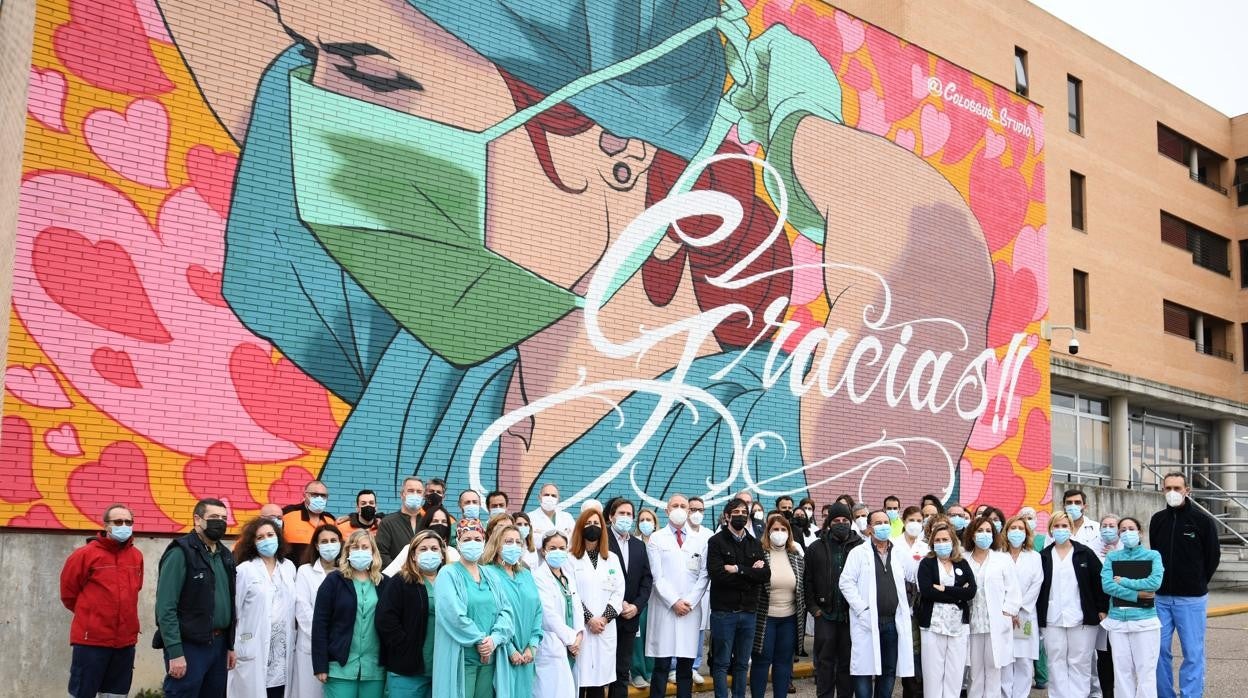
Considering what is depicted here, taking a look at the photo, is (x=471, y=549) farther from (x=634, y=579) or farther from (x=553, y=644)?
(x=634, y=579)

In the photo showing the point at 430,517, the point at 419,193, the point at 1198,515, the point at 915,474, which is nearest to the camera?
the point at 430,517

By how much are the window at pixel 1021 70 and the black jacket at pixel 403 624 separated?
93.2 feet

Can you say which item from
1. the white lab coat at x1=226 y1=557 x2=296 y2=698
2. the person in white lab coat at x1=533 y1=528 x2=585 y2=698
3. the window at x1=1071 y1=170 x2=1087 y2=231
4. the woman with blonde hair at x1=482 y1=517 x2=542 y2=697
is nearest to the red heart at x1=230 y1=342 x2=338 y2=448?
the white lab coat at x1=226 y1=557 x2=296 y2=698

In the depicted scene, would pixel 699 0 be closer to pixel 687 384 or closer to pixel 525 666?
pixel 687 384

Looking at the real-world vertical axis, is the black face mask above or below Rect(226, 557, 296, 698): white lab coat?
above

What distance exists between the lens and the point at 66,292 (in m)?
12.0

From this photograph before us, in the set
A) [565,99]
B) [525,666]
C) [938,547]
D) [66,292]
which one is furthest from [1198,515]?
[66,292]

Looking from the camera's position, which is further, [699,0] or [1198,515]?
[699,0]

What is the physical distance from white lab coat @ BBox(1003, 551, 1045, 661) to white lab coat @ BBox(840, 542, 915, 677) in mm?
1462

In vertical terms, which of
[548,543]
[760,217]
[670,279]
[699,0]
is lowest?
[548,543]

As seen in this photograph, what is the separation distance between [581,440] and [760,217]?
4.86m

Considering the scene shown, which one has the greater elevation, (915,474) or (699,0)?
(699,0)

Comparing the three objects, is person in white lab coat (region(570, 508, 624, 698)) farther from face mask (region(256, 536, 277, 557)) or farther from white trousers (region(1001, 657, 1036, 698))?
white trousers (region(1001, 657, 1036, 698))

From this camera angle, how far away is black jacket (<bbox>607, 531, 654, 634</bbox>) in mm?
12086
